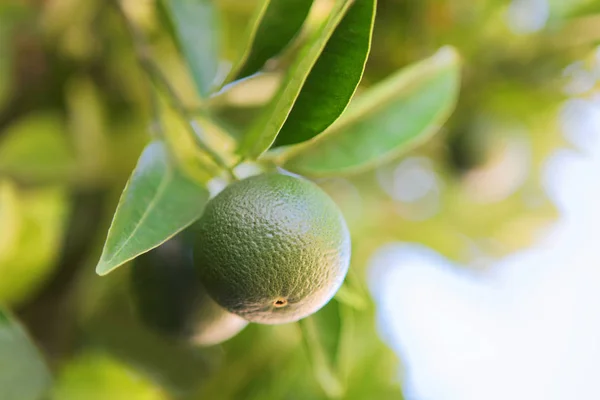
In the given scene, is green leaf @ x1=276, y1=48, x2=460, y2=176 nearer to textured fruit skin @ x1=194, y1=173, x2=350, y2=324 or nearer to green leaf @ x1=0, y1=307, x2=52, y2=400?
textured fruit skin @ x1=194, y1=173, x2=350, y2=324

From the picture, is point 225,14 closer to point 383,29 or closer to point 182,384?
point 383,29

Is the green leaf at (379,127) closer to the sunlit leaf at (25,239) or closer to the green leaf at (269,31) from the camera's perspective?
the green leaf at (269,31)

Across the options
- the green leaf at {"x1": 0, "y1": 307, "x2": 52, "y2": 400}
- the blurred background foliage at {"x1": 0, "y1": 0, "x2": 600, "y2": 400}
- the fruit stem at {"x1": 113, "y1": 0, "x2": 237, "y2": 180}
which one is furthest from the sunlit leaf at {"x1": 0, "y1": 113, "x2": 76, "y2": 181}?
the green leaf at {"x1": 0, "y1": 307, "x2": 52, "y2": 400}

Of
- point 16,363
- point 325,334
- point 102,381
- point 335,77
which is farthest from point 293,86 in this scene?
point 102,381

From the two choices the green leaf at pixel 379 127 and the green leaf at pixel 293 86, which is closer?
the green leaf at pixel 293 86

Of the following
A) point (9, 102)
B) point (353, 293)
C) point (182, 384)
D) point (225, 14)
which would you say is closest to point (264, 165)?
point (353, 293)

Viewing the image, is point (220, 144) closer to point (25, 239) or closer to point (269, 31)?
point (269, 31)

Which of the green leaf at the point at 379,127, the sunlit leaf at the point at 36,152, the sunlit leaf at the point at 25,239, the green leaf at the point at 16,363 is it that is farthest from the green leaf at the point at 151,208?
the sunlit leaf at the point at 36,152
